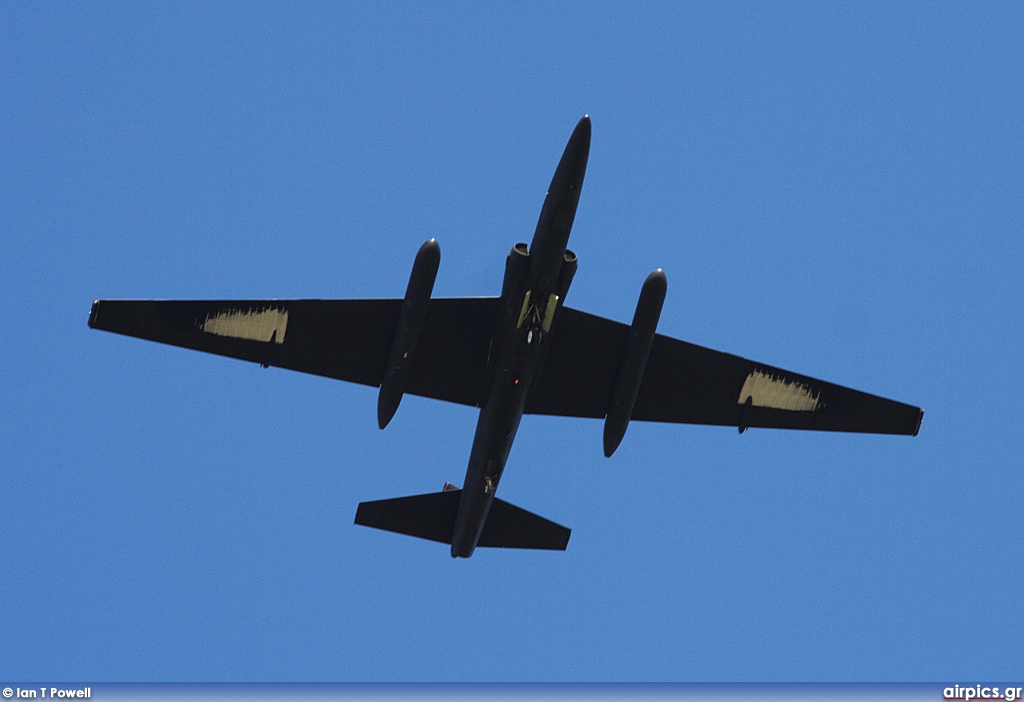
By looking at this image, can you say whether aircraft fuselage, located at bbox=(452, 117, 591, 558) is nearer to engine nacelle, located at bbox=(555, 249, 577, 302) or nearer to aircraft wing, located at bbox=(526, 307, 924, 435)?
engine nacelle, located at bbox=(555, 249, 577, 302)

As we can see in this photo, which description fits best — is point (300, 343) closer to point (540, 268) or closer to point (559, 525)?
point (540, 268)

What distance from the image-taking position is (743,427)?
2773 cm

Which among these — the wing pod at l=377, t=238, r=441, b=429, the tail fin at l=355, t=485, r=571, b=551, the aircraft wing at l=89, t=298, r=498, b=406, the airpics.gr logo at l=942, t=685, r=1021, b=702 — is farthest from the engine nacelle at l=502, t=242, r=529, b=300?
the airpics.gr logo at l=942, t=685, r=1021, b=702

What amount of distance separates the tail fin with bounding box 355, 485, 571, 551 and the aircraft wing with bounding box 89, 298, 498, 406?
265 centimetres

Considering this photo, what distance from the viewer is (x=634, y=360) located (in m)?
24.7

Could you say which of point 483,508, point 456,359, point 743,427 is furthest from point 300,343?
point 743,427

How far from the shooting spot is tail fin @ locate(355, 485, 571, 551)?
27078 mm

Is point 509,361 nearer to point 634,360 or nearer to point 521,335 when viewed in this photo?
point 521,335

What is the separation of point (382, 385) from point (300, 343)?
2392 mm

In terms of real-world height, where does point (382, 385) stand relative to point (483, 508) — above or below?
above

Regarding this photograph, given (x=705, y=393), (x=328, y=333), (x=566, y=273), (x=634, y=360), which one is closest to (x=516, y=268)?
(x=566, y=273)

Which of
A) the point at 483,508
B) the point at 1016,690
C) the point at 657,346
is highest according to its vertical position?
the point at 657,346

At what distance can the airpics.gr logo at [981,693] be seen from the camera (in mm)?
24203

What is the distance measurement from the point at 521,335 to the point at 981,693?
13.2 meters
